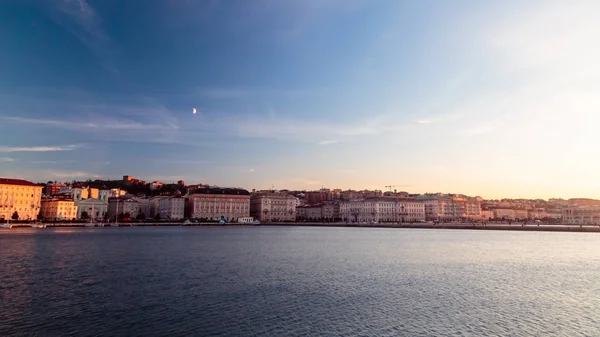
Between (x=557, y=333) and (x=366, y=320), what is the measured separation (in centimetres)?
647

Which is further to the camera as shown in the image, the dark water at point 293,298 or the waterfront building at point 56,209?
the waterfront building at point 56,209

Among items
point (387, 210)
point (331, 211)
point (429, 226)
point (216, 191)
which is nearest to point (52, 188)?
point (216, 191)

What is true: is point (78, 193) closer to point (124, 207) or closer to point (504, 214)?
point (124, 207)

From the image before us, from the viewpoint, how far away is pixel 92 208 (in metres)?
129

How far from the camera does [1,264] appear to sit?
29.2 m

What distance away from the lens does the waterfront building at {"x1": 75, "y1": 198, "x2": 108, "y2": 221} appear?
13112 centimetres

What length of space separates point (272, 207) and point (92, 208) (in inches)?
2249

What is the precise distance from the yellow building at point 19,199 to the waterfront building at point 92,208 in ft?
60.2

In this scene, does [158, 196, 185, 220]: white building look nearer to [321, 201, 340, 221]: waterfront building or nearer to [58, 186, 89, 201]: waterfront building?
[58, 186, 89, 201]: waterfront building

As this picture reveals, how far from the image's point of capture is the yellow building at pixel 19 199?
10294 centimetres

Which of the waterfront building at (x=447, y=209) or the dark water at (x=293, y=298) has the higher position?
the waterfront building at (x=447, y=209)

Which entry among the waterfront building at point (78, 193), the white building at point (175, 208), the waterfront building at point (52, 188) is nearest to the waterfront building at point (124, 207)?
the waterfront building at point (78, 193)

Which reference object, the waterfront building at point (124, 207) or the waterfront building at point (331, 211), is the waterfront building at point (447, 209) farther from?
the waterfront building at point (124, 207)

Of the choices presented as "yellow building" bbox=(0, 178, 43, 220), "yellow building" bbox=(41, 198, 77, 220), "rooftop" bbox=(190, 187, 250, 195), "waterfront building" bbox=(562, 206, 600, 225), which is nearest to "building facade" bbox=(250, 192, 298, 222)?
"rooftop" bbox=(190, 187, 250, 195)
